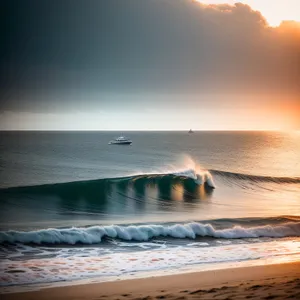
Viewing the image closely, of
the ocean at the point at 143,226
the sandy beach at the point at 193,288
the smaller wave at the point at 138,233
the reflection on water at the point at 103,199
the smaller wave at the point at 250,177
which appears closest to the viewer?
the sandy beach at the point at 193,288

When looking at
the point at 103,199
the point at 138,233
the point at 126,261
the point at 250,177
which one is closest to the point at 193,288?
the point at 126,261

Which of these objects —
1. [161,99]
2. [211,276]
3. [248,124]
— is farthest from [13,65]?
[161,99]

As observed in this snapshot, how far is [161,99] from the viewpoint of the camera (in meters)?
21.4

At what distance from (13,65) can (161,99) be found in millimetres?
12265

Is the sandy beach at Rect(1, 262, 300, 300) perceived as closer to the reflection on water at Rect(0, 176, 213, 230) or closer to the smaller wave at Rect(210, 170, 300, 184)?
the reflection on water at Rect(0, 176, 213, 230)

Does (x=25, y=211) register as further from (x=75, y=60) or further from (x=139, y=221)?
(x=75, y=60)

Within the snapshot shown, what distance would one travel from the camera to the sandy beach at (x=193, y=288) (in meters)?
3.06

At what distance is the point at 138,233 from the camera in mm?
5754

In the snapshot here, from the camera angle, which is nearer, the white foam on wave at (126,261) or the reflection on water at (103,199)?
the white foam on wave at (126,261)

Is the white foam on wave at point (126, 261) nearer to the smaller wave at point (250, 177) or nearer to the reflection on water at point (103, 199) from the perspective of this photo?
the reflection on water at point (103, 199)

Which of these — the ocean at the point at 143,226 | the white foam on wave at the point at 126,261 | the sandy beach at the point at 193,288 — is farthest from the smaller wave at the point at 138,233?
the sandy beach at the point at 193,288

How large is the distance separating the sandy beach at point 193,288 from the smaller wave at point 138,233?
78.8 inches

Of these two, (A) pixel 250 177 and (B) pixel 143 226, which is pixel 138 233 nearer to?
(B) pixel 143 226

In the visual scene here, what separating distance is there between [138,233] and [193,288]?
2.52m
